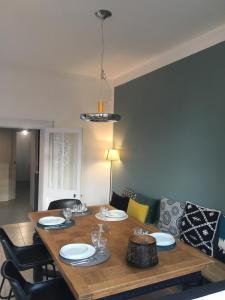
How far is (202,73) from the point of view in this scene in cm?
299

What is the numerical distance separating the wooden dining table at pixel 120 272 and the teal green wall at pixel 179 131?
112 cm

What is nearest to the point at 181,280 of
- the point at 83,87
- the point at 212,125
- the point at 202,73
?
the point at 212,125

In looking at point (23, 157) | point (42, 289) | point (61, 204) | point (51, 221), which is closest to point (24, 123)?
point (61, 204)

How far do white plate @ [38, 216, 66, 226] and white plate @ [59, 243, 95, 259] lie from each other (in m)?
0.55

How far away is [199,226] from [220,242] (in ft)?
0.81

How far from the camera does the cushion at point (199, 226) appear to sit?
2.60 m

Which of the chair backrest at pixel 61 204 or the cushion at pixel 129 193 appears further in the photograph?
the cushion at pixel 129 193

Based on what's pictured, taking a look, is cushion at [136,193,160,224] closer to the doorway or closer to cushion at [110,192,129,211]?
cushion at [110,192,129,211]

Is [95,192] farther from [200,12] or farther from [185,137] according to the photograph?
[200,12]

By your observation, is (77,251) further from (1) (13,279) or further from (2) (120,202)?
(2) (120,202)

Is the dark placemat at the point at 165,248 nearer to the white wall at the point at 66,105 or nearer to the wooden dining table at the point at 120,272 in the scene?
the wooden dining table at the point at 120,272

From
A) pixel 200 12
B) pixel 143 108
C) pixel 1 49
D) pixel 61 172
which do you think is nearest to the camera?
pixel 200 12

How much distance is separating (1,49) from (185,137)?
110 inches

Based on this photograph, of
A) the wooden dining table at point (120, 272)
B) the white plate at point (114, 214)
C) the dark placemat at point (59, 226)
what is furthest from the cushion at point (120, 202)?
the wooden dining table at point (120, 272)
